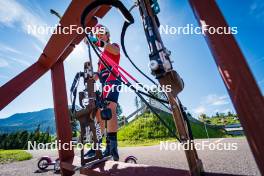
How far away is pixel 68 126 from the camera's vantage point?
2.36 metres

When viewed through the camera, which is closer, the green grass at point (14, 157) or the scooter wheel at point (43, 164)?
the scooter wheel at point (43, 164)

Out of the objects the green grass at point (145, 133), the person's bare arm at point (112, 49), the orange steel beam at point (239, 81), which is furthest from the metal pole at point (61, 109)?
the green grass at point (145, 133)

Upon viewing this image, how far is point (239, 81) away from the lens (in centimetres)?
63

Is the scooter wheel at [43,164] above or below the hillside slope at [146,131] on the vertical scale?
below

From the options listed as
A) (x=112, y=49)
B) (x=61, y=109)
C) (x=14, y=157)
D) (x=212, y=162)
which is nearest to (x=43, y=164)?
(x=61, y=109)

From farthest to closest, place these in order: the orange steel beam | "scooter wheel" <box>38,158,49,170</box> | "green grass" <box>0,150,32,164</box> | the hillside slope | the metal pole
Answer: the hillside slope < "green grass" <box>0,150,32,164</box> < "scooter wheel" <box>38,158,49,170</box> < the metal pole < the orange steel beam

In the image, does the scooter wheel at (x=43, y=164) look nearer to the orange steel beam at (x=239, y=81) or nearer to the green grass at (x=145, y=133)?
the orange steel beam at (x=239, y=81)

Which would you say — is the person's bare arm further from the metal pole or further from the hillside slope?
the hillside slope

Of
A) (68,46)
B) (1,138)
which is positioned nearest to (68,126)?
(68,46)

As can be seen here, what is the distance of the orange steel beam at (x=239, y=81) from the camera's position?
0.58 meters

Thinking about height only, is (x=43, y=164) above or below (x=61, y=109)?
below

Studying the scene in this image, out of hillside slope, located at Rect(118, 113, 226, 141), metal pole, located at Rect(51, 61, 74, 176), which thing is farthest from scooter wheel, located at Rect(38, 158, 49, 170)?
hillside slope, located at Rect(118, 113, 226, 141)

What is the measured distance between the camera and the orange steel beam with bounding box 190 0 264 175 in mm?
584

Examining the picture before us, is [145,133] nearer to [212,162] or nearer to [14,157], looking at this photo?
[14,157]
